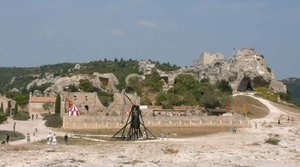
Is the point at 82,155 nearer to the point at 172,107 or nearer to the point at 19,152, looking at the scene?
the point at 19,152

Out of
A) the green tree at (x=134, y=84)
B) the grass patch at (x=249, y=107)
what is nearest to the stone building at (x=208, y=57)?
the green tree at (x=134, y=84)

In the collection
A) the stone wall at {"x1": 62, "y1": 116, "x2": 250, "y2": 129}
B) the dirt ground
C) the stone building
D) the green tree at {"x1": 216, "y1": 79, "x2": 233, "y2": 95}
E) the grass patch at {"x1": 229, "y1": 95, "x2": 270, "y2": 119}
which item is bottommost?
the dirt ground

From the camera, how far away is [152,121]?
148ft

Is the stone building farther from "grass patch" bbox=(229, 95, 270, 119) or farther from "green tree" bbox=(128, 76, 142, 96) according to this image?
"grass patch" bbox=(229, 95, 270, 119)

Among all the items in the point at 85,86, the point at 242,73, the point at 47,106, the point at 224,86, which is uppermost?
the point at 242,73

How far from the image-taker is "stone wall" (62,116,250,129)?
42.9m

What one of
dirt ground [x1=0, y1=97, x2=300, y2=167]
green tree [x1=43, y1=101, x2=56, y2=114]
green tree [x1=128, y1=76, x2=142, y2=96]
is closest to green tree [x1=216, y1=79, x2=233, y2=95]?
green tree [x1=128, y1=76, x2=142, y2=96]

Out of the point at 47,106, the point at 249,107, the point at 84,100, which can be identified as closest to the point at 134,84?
the point at 47,106

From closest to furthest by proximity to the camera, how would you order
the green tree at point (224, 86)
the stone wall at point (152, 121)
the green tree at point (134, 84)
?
1. the stone wall at point (152, 121)
2. the green tree at point (224, 86)
3. the green tree at point (134, 84)

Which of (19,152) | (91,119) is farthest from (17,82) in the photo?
(19,152)

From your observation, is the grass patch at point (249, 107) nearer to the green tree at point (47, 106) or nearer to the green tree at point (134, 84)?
the green tree at point (134, 84)

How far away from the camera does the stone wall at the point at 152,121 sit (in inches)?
1688

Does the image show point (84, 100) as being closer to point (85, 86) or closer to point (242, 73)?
point (85, 86)

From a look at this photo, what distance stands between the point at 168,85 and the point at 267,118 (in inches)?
1038
